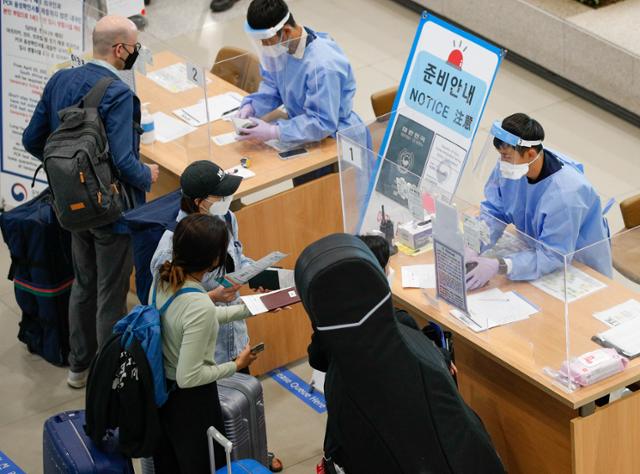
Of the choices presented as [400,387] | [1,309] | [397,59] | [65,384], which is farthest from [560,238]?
[397,59]

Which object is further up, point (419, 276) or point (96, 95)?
point (96, 95)

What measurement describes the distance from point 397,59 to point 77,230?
4310mm

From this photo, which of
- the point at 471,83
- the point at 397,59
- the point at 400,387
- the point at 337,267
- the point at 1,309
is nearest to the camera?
the point at 337,267

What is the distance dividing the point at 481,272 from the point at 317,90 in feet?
5.63

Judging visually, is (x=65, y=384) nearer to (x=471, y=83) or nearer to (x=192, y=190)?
(x=192, y=190)

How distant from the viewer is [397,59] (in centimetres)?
938

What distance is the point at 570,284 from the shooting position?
14.8ft

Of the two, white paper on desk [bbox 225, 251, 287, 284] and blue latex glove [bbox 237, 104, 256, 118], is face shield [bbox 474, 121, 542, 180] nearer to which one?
white paper on desk [bbox 225, 251, 287, 284]

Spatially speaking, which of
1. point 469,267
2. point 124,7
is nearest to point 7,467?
point 469,267

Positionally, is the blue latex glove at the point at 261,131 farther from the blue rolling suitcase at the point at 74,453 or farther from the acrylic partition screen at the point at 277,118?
the blue rolling suitcase at the point at 74,453

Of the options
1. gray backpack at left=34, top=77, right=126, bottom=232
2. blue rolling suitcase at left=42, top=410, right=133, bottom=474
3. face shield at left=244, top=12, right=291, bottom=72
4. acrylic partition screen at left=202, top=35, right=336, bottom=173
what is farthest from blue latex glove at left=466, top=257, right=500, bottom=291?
face shield at left=244, top=12, right=291, bottom=72

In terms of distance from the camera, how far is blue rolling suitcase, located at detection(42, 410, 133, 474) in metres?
4.55

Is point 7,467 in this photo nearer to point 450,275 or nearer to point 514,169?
point 450,275

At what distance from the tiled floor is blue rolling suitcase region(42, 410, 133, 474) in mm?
1047
